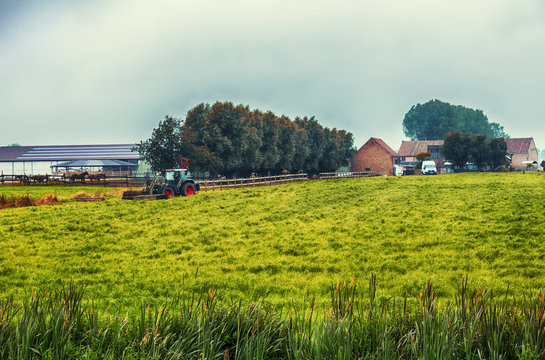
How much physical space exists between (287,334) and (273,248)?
1179 centimetres

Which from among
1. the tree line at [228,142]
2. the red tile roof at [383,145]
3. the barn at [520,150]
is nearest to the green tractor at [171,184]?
the tree line at [228,142]

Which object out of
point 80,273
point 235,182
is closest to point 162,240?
point 80,273

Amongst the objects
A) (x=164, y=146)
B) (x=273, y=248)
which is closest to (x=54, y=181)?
(x=164, y=146)

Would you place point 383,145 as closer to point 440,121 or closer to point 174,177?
point 440,121

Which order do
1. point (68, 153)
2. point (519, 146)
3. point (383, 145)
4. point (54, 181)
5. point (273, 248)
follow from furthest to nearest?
point (519, 146), point (383, 145), point (68, 153), point (54, 181), point (273, 248)

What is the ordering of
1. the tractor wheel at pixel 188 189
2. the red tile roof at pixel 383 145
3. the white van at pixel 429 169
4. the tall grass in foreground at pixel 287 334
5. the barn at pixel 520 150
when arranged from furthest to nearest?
the barn at pixel 520 150
the red tile roof at pixel 383 145
the white van at pixel 429 169
the tractor wheel at pixel 188 189
the tall grass in foreground at pixel 287 334

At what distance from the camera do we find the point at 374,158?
346ft

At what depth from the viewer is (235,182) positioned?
5197 cm

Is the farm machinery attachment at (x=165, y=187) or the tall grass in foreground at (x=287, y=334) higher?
the farm machinery attachment at (x=165, y=187)

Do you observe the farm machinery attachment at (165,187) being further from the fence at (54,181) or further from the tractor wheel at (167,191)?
the fence at (54,181)

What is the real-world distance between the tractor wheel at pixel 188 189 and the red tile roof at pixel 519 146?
347 ft

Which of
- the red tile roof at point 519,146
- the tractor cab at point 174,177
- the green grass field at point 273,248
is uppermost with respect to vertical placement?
the red tile roof at point 519,146

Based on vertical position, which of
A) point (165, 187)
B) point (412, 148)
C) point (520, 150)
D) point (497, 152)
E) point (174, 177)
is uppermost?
point (412, 148)

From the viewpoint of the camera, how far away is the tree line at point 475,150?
93625 mm
